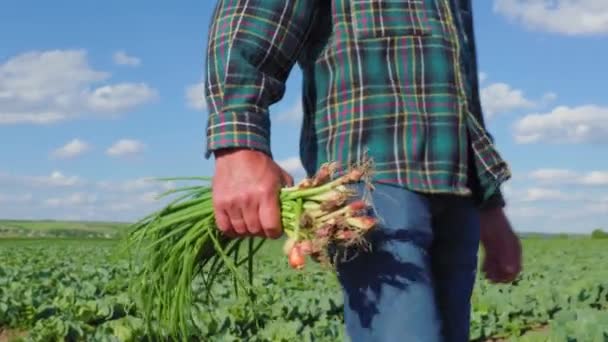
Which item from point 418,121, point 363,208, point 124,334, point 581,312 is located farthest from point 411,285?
point 124,334

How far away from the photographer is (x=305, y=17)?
2557mm

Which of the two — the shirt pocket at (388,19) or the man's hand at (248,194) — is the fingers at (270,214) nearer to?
the man's hand at (248,194)

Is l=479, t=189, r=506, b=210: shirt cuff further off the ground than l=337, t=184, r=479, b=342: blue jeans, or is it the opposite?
l=479, t=189, r=506, b=210: shirt cuff

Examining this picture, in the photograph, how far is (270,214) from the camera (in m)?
2.31

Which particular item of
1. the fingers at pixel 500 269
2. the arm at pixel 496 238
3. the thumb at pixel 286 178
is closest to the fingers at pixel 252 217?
the thumb at pixel 286 178

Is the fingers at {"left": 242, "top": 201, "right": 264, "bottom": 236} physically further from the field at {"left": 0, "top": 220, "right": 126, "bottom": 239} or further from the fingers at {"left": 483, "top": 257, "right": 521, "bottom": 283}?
→ the field at {"left": 0, "top": 220, "right": 126, "bottom": 239}

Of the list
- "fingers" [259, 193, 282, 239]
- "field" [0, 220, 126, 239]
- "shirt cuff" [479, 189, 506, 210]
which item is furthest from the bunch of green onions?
"field" [0, 220, 126, 239]

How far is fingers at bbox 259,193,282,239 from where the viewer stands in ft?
7.59

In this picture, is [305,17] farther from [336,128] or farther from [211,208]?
[211,208]

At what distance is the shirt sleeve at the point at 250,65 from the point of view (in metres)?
2.47

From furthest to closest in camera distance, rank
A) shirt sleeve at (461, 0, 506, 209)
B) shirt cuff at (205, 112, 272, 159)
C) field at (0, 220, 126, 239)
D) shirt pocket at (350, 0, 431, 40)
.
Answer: field at (0, 220, 126, 239), shirt sleeve at (461, 0, 506, 209), shirt pocket at (350, 0, 431, 40), shirt cuff at (205, 112, 272, 159)

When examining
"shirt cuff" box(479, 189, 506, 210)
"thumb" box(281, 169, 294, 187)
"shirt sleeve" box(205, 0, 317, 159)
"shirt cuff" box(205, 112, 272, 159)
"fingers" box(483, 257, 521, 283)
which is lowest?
"fingers" box(483, 257, 521, 283)

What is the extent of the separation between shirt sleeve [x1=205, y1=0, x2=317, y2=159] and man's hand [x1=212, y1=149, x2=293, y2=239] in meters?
0.06

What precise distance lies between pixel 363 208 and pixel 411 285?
24cm
